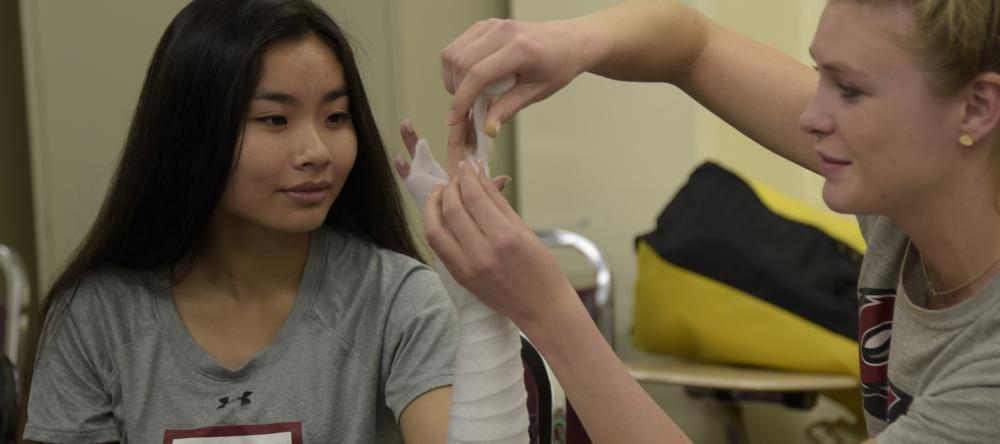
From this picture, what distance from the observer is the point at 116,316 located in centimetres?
152

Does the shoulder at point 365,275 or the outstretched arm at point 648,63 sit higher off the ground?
the outstretched arm at point 648,63

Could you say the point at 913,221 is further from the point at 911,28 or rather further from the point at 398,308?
the point at 398,308

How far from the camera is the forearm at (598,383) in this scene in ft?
3.36

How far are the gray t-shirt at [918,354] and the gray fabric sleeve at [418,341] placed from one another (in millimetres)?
445

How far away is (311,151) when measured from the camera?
55.2 inches

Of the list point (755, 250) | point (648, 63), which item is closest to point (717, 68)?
point (648, 63)

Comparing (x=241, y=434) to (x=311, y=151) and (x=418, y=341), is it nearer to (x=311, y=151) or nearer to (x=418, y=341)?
(x=418, y=341)

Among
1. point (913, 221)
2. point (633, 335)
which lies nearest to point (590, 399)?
point (913, 221)

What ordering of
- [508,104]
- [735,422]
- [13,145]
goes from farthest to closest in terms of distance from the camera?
[13,145] → [735,422] → [508,104]

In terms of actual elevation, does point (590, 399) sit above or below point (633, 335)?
above

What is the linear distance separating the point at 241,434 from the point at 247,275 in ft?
0.74

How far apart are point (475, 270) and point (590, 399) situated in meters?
0.14

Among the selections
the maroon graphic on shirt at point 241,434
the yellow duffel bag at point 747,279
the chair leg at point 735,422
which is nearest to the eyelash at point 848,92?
the maroon graphic on shirt at point 241,434

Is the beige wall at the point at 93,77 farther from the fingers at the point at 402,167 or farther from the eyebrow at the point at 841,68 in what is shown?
the eyebrow at the point at 841,68
